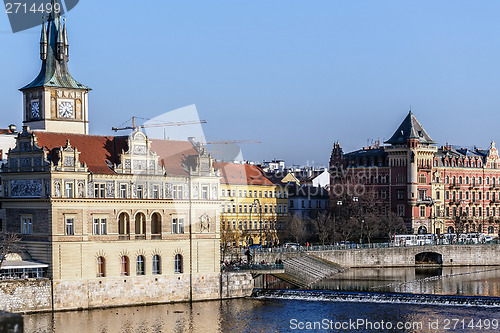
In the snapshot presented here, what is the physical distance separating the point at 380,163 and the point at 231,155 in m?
23.9

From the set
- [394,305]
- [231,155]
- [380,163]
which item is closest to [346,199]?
[380,163]

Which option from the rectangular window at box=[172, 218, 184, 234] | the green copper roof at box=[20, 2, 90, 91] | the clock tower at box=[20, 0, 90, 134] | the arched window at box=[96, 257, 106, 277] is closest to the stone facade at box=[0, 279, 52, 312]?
the arched window at box=[96, 257, 106, 277]

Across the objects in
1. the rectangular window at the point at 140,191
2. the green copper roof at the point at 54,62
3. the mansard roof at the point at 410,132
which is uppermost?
the green copper roof at the point at 54,62

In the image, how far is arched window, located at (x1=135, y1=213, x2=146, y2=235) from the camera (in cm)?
7894

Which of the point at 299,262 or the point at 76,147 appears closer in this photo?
the point at 76,147

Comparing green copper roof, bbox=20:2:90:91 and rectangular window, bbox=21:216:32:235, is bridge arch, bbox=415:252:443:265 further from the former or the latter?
rectangular window, bbox=21:216:32:235

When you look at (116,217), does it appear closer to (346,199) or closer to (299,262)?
(299,262)

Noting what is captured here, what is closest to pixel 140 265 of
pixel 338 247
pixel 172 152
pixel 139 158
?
pixel 139 158

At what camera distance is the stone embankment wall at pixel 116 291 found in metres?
70.6

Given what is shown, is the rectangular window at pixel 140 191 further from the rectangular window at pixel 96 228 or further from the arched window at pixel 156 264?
the arched window at pixel 156 264

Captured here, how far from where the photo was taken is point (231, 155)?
146 meters

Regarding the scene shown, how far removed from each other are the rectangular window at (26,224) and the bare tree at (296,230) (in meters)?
54.6

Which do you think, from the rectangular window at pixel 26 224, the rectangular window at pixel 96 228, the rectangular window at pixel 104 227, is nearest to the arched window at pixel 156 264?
the rectangular window at pixel 104 227

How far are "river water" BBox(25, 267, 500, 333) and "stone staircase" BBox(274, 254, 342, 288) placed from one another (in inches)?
337
